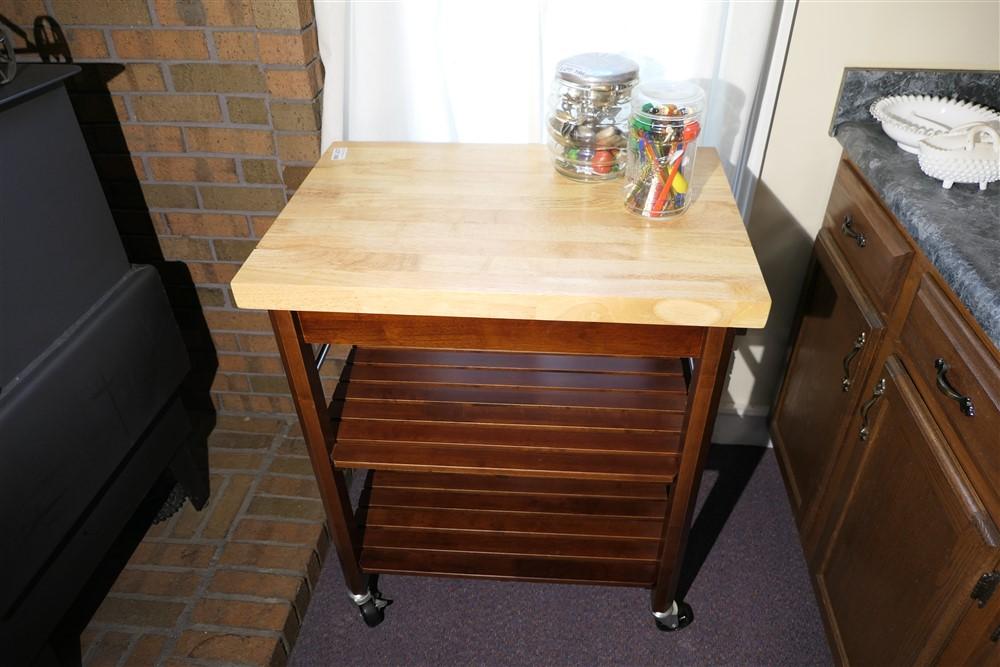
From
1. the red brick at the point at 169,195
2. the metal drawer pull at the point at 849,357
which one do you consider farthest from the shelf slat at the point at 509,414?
the red brick at the point at 169,195

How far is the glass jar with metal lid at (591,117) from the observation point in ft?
4.05

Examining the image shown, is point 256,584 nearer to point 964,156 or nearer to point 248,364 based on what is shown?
point 248,364

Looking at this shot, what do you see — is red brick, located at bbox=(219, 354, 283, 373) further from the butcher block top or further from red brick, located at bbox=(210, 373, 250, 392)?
the butcher block top

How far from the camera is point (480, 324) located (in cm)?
106

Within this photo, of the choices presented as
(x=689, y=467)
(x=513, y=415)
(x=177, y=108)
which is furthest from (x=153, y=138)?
(x=689, y=467)

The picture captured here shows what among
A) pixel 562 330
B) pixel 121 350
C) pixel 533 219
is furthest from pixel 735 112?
pixel 121 350

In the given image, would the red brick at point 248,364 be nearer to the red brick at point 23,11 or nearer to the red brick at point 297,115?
the red brick at point 297,115

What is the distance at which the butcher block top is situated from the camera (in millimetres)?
987

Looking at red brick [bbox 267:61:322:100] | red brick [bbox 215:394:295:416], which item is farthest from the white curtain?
red brick [bbox 215:394:295:416]

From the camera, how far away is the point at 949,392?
40.1 inches

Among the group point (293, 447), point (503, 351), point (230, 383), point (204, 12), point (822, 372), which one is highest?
point (204, 12)

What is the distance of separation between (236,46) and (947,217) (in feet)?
4.38

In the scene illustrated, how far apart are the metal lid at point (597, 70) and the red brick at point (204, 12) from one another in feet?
2.11

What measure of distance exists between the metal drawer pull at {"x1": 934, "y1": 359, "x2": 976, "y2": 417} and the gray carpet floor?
2.49 ft
